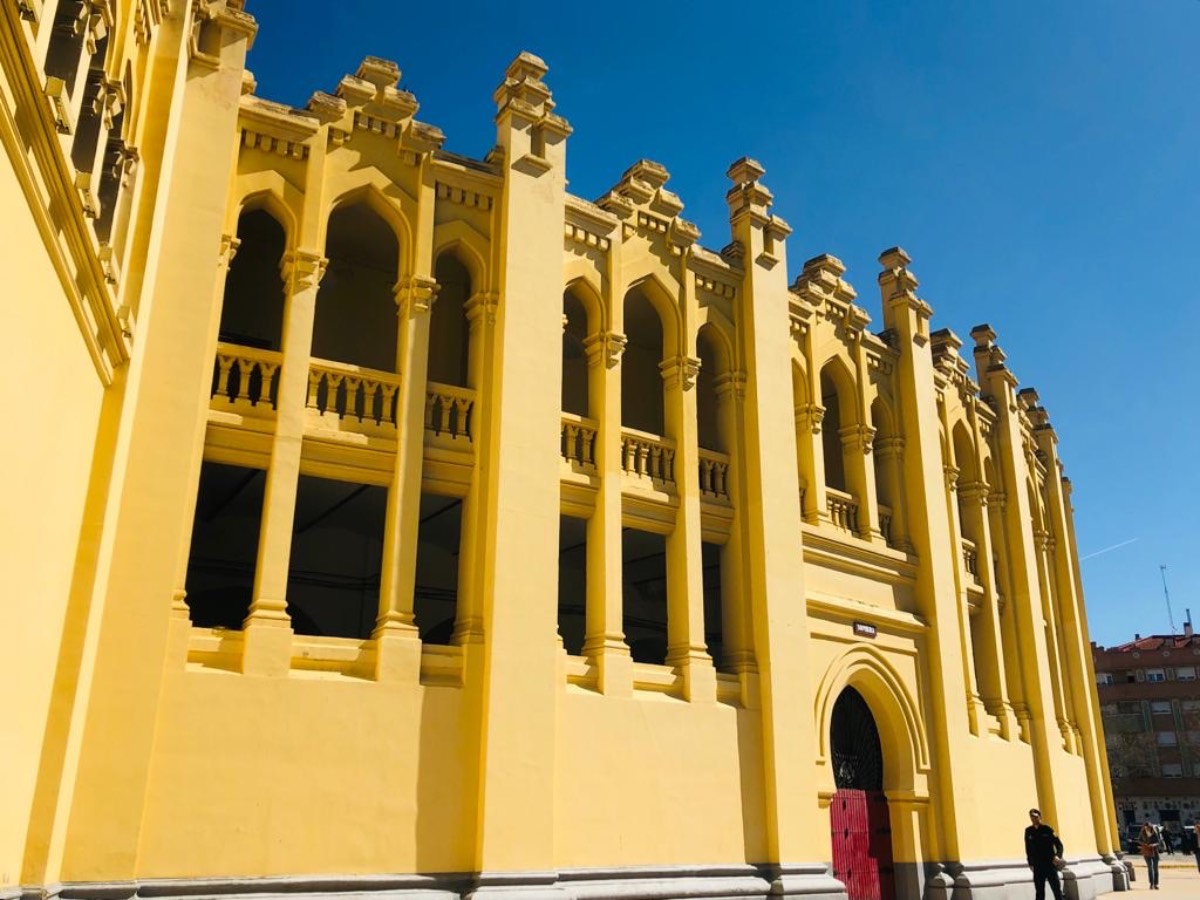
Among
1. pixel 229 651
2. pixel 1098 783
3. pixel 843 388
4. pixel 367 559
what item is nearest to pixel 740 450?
pixel 843 388

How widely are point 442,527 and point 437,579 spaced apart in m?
1.07

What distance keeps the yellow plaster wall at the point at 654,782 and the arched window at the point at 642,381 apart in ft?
17.2

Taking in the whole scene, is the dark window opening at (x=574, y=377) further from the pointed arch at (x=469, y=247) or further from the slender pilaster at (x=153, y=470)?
the slender pilaster at (x=153, y=470)

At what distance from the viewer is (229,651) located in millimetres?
10273

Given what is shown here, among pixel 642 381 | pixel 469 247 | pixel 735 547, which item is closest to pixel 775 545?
pixel 735 547

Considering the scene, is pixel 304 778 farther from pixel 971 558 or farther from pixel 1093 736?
pixel 1093 736

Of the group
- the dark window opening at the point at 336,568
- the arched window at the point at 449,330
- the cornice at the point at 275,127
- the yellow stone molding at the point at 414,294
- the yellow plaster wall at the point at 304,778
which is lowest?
the yellow plaster wall at the point at 304,778

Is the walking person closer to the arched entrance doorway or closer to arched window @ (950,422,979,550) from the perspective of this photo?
arched window @ (950,422,979,550)

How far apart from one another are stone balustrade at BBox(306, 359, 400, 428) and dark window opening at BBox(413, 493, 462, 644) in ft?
10.7

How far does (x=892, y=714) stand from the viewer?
16.3 meters

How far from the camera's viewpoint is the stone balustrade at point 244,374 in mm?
11170

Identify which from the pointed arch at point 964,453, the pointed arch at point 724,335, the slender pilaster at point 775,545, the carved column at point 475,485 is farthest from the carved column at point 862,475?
the carved column at point 475,485

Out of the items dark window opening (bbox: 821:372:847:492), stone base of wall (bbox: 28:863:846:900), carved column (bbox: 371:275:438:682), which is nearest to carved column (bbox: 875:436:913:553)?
dark window opening (bbox: 821:372:847:492)

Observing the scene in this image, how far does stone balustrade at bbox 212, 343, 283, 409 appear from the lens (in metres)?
11.2
